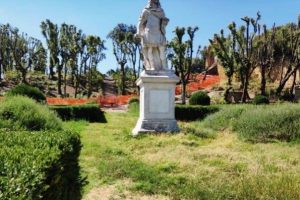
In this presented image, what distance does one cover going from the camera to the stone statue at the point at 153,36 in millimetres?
13625

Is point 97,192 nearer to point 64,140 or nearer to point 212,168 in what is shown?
point 64,140

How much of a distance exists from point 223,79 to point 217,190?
43.5 m

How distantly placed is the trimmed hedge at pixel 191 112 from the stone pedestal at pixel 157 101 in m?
7.92

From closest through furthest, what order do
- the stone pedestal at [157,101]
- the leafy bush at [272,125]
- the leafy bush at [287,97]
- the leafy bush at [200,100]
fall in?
the leafy bush at [272,125]
the stone pedestal at [157,101]
the leafy bush at [200,100]
the leafy bush at [287,97]

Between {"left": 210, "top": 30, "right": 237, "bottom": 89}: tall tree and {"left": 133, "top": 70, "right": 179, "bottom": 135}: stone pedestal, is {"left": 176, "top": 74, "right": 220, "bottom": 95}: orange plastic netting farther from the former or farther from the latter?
A: {"left": 133, "top": 70, "right": 179, "bottom": 135}: stone pedestal

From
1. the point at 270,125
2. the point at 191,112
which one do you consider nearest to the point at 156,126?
the point at 270,125

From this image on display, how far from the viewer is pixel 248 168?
7414 millimetres

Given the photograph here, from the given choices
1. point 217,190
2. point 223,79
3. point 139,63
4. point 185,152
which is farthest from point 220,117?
point 139,63

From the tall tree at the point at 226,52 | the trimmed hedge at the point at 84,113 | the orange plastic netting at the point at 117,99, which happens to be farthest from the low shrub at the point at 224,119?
the tall tree at the point at 226,52

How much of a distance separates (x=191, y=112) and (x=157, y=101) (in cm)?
831

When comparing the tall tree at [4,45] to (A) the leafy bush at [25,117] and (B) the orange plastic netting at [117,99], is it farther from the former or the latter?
(A) the leafy bush at [25,117]

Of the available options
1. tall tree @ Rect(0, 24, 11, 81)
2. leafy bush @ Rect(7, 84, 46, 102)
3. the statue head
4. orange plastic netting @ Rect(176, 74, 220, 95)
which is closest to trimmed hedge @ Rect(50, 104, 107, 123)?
leafy bush @ Rect(7, 84, 46, 102)

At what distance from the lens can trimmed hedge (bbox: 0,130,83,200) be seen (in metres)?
2.92

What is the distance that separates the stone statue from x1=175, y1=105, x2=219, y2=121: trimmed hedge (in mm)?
7723
